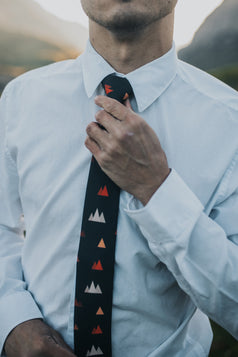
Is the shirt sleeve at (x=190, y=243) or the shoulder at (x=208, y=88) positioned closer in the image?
the shirt sleeve at (x=190, y=243)

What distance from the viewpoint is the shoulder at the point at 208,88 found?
1059mm

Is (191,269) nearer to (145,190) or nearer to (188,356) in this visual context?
(145,190)

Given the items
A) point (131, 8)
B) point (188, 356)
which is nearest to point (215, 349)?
point (188, 356)

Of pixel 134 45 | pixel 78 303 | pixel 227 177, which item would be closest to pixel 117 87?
pixel 134 45

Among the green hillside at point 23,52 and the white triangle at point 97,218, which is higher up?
the white triangle at point 97,218

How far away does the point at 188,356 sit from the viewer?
108 centimetres

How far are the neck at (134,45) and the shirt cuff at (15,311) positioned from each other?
30.8 inches

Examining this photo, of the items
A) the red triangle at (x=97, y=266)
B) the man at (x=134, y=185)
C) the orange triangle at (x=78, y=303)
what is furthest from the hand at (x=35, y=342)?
the red triangle at (x=97, y=266)

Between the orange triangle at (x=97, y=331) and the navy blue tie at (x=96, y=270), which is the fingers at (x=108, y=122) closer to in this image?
the navy blue tie at (x=96, y=270)

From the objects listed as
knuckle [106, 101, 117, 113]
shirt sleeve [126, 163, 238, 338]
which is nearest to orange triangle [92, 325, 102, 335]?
shirt sleeve [126, 163, 238, 338]

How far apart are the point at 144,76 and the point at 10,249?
0.76 m

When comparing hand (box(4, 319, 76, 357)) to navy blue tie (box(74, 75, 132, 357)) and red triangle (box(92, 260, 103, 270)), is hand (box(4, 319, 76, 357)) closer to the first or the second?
navy blue tie (box(74, 75, 132, 357))

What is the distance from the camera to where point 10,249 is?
1.21 m

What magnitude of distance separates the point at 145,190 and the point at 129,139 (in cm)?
14
